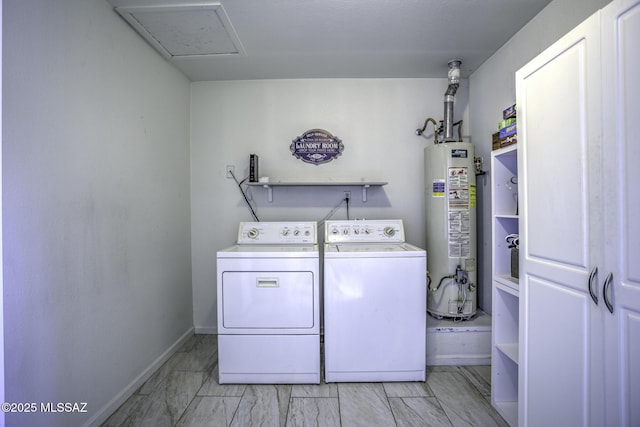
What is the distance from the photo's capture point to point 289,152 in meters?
2.53

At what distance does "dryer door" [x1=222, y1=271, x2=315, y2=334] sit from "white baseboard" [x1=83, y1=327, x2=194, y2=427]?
0.66 meters

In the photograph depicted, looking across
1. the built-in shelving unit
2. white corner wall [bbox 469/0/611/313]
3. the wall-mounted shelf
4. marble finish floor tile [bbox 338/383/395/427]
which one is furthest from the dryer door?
white corner wall [bbox 469/0/611/313]

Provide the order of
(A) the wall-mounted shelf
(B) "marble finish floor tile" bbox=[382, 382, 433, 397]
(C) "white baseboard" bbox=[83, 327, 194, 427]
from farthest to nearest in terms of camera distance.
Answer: (A) the wall-mounted shelf, (B) "marble finish floor tile" bbox=[382, 382, 433, 397], (C) "white baseboard" bbox=[83, 327, 194, 427]

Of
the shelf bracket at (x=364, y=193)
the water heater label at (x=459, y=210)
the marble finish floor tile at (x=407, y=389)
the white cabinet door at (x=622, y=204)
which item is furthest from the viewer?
the shelf bracket at (x=364, y=193)

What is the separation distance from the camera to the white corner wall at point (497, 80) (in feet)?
5.01

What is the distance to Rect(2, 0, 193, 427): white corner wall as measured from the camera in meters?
1.11

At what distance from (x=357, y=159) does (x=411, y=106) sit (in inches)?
26.3

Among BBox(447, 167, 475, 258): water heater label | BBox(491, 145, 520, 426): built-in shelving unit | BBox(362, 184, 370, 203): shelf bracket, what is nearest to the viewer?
BBox(491, 145, 520, 426): built-in shelving unit

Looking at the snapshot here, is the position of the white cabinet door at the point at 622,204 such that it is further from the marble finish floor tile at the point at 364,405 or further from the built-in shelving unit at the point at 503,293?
the marble finish floor tile at the point at 364,405

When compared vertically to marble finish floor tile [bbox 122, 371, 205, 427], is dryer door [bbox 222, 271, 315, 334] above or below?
Answer: above

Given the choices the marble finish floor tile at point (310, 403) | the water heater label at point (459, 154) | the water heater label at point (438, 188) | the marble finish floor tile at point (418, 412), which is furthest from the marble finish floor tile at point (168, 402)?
the water heater label at point (459, 154)

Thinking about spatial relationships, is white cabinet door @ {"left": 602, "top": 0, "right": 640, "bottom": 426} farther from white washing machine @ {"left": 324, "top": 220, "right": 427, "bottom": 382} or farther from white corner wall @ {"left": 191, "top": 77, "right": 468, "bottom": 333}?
white corner wall @ {"left": 191, "top": 77, "right": 468, "bottom": 333}

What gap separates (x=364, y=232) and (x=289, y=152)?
988mm

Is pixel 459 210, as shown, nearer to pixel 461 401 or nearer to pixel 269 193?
pixel 461 401
